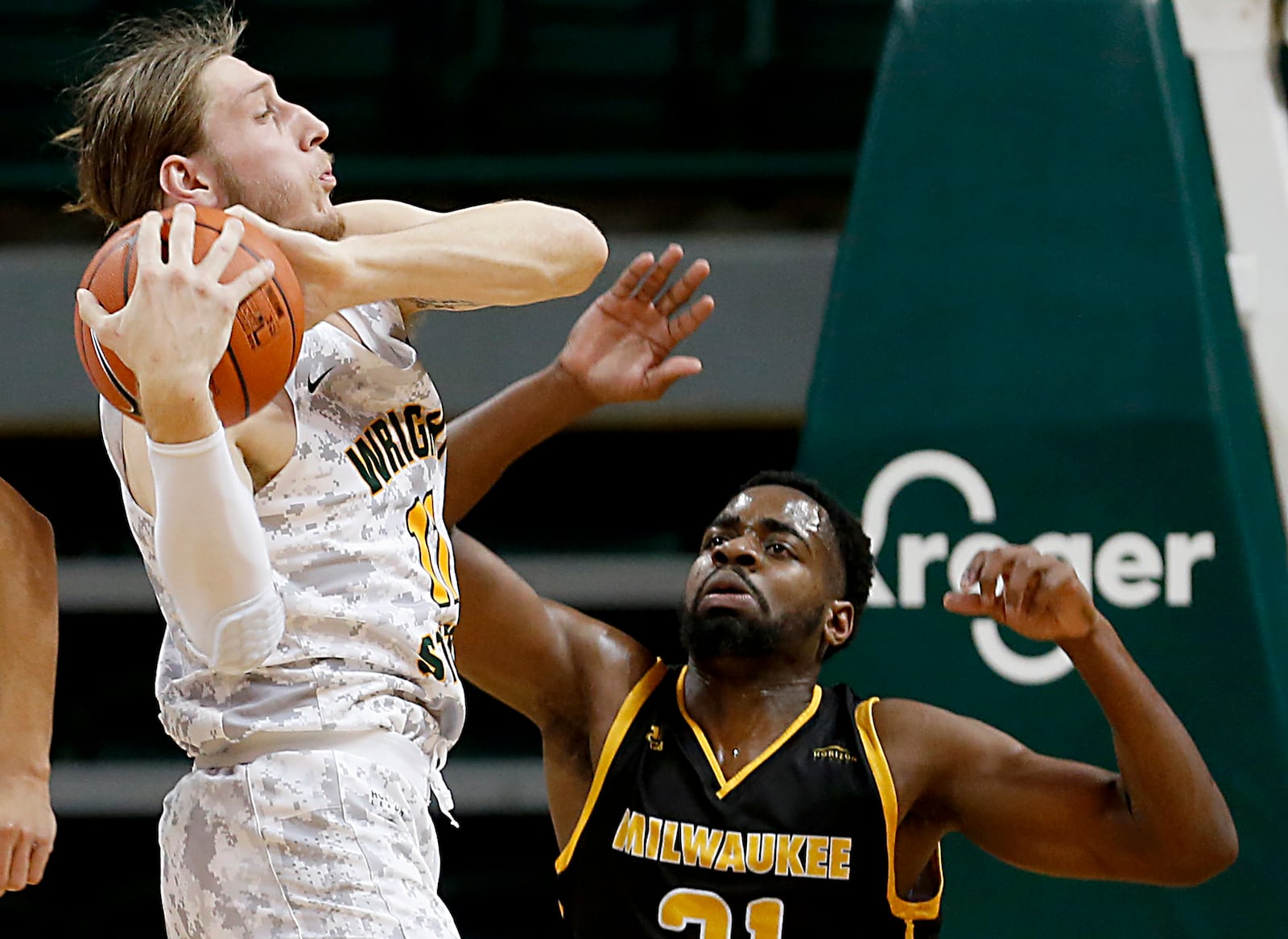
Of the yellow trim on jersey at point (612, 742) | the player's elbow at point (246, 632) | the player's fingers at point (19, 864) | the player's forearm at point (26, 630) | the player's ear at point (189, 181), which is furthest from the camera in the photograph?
the yellow trim on jersey at point (612, 742)

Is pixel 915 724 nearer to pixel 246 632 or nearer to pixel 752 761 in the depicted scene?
pixel 752 761

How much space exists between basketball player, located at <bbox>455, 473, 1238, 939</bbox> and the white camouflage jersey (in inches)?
38.6

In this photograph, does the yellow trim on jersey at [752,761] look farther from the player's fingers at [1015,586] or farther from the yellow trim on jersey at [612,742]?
the player's fingers at [1015,586]

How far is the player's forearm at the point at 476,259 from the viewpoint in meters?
1.90

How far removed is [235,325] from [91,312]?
14 centimetres

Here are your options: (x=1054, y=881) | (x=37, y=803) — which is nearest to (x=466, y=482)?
(x=37, y=803)

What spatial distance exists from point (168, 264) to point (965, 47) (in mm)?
2094

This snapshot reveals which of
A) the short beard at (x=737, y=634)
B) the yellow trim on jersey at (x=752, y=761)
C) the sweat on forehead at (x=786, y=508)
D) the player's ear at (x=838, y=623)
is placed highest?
the sweat on forehead at (x=786, y=508)

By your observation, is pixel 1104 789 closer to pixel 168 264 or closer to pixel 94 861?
pixel 168 264

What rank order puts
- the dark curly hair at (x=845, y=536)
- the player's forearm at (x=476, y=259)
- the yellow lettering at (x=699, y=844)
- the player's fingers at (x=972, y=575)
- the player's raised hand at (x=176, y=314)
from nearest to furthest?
the player's raised hand at (x=176, y=314), the player's forearm at (x=476, y=259), the player's fingers at (x=972, y=575), the yellow lettering at (x=699, y=844), the dark curly hair at (x=845, y=536)

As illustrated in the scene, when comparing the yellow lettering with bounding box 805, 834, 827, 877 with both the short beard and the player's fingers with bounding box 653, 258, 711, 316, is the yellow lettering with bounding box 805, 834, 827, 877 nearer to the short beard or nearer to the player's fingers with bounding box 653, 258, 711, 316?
the short beard

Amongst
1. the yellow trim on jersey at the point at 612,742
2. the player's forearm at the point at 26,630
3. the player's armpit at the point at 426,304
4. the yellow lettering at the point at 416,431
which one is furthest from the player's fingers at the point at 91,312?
the yellow trim on jersey at the point at 612,742

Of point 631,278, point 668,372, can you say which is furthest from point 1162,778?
point 631,278

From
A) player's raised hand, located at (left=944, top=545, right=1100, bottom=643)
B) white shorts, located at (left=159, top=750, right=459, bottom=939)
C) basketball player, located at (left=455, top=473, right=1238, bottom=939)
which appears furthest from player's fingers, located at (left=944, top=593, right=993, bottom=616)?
white shorts, located at (left=159, top=750, right=459, bottom=939)
